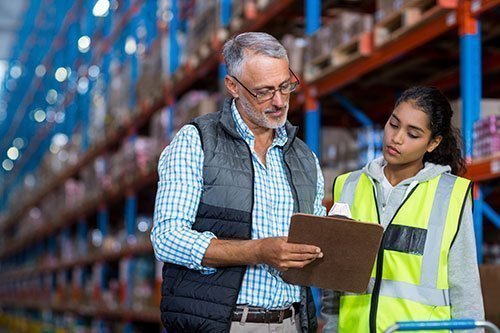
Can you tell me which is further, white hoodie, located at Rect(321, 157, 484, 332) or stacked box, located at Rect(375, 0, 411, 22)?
stacked box, located at Rect(375, 0, 411, 22)

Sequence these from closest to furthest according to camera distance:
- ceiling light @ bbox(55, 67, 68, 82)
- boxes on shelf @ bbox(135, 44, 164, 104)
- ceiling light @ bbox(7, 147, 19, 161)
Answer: boxes on shelf @ bbox(135, 44, 164, 104)
ceiling light @ bbox(55, 67, 68, 82)
ceiling light @ bbox(7, 147, 19, 161)

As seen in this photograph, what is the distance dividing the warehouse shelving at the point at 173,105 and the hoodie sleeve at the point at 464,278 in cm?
166

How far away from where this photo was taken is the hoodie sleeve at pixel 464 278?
2.64 meters

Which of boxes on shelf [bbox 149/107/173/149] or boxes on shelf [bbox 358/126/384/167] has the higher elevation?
boxes on shelf [bbox 149/107/173/149]

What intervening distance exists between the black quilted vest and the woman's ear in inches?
17.8

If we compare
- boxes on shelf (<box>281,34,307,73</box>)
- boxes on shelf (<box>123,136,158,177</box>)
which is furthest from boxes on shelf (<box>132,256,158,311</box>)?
boxes on shelf (<box>281,34,307,73</box>)

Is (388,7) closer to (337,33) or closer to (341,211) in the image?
(337,33)

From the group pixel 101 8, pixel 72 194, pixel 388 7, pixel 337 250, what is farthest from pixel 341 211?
pixel 72 194

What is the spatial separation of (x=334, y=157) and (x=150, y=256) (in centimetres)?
496

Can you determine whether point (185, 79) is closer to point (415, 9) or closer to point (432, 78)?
point (432, 78)

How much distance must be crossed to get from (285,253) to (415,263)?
49 centimetres

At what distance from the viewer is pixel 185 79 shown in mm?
9273

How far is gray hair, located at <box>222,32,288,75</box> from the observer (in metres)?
2.70

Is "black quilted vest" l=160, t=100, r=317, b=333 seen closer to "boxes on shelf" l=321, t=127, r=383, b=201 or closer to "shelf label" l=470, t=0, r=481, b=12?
"shelf label" l=470, t=0, r=481, b=12
